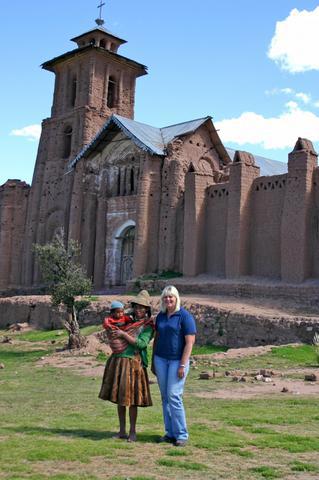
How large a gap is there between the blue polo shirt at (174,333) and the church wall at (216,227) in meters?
19.1

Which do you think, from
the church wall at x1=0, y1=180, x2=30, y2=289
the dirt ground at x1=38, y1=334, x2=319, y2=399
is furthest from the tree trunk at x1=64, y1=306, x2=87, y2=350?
the church wall at x1=0, y1=180, x2=30, y2=289

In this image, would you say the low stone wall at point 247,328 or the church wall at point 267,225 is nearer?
the low stone wall at point 247,328

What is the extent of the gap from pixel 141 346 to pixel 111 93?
3646cm

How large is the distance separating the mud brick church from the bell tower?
76 millimetres

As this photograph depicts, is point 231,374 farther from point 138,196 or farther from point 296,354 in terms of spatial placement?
point 138,196

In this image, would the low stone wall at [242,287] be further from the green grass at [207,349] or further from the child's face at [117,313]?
the child's face at [117,313]

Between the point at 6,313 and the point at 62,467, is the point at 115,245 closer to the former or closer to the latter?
the point at 6,313

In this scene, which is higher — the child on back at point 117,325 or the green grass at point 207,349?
the child on back at point 117,325

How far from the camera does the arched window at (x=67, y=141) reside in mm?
41250

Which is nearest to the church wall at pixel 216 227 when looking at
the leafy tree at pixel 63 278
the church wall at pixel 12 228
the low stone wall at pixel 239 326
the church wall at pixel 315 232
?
the low stone wall at pixel 239 326

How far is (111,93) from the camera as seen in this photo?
4200 centimetres

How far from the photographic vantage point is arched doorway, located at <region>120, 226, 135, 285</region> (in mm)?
33594

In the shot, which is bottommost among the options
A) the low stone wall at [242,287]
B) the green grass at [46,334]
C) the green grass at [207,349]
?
the green grass at [46,334]

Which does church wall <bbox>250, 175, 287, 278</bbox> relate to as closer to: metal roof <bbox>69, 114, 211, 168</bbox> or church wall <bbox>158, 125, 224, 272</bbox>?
church wall <bbox>158, 125, 224, 272</bbox>
